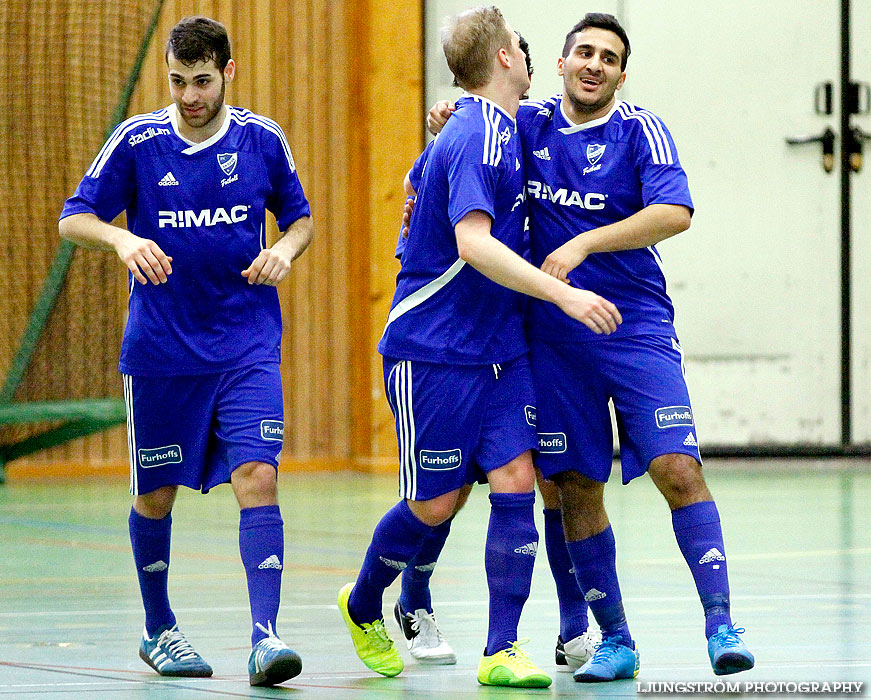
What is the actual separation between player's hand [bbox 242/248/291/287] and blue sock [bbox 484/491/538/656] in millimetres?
873

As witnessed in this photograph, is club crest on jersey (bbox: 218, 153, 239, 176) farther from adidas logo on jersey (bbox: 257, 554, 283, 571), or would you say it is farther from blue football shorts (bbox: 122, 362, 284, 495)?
adidas logo on jersey (bbox: 257, 554, 283, 571)

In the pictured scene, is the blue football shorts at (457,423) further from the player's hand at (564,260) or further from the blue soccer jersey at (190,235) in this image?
the blue soccer jersey at (190,235)

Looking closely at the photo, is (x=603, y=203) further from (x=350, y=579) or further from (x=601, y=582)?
(x=350, y=579)

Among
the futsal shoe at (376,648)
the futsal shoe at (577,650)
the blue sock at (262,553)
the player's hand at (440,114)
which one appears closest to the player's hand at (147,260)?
the blue sock at (262,553)

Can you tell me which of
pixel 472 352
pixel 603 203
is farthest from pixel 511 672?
pixel 603 203

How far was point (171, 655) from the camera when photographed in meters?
4.43

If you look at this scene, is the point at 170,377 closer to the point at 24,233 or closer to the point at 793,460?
the point at 24,233

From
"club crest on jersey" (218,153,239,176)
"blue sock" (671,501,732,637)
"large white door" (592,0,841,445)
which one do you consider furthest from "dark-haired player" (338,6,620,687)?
"large white door" (592,0,841,445)

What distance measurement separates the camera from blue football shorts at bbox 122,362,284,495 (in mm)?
4379

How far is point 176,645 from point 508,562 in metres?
1.01

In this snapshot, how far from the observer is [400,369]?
14.3 ft

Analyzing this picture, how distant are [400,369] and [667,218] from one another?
2.79 feet

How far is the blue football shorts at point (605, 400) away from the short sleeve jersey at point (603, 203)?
5cm

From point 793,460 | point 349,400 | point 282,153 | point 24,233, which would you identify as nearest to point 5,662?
point 282,153
